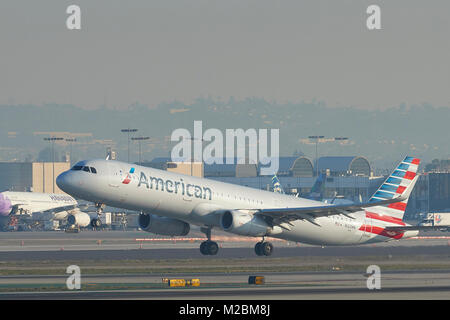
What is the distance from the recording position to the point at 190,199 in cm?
6644

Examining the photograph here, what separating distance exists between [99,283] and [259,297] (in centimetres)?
1275

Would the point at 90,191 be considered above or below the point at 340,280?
above

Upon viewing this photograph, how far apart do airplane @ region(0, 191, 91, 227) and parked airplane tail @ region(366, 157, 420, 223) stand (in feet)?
294

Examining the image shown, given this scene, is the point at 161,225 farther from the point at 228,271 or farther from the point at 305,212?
the point at 305,212

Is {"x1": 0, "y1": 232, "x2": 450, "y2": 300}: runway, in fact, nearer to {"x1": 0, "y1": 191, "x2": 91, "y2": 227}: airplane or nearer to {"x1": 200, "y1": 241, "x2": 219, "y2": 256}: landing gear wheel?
{"x1": 200, "y1": 241, "x2": 219, "y2": 256}: landing gear wheel

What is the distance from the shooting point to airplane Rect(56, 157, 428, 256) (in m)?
63.2

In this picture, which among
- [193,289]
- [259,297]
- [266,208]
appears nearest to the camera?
[259,297]

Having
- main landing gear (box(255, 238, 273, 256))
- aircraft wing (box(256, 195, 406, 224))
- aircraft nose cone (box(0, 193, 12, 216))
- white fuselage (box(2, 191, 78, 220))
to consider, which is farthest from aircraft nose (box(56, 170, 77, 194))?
white fuselage (box(2, 191, 78, 220))

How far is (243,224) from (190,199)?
4673mm

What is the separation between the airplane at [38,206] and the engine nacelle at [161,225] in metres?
89.3

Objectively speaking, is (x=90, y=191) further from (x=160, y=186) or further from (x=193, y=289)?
(x=193, y=289)
